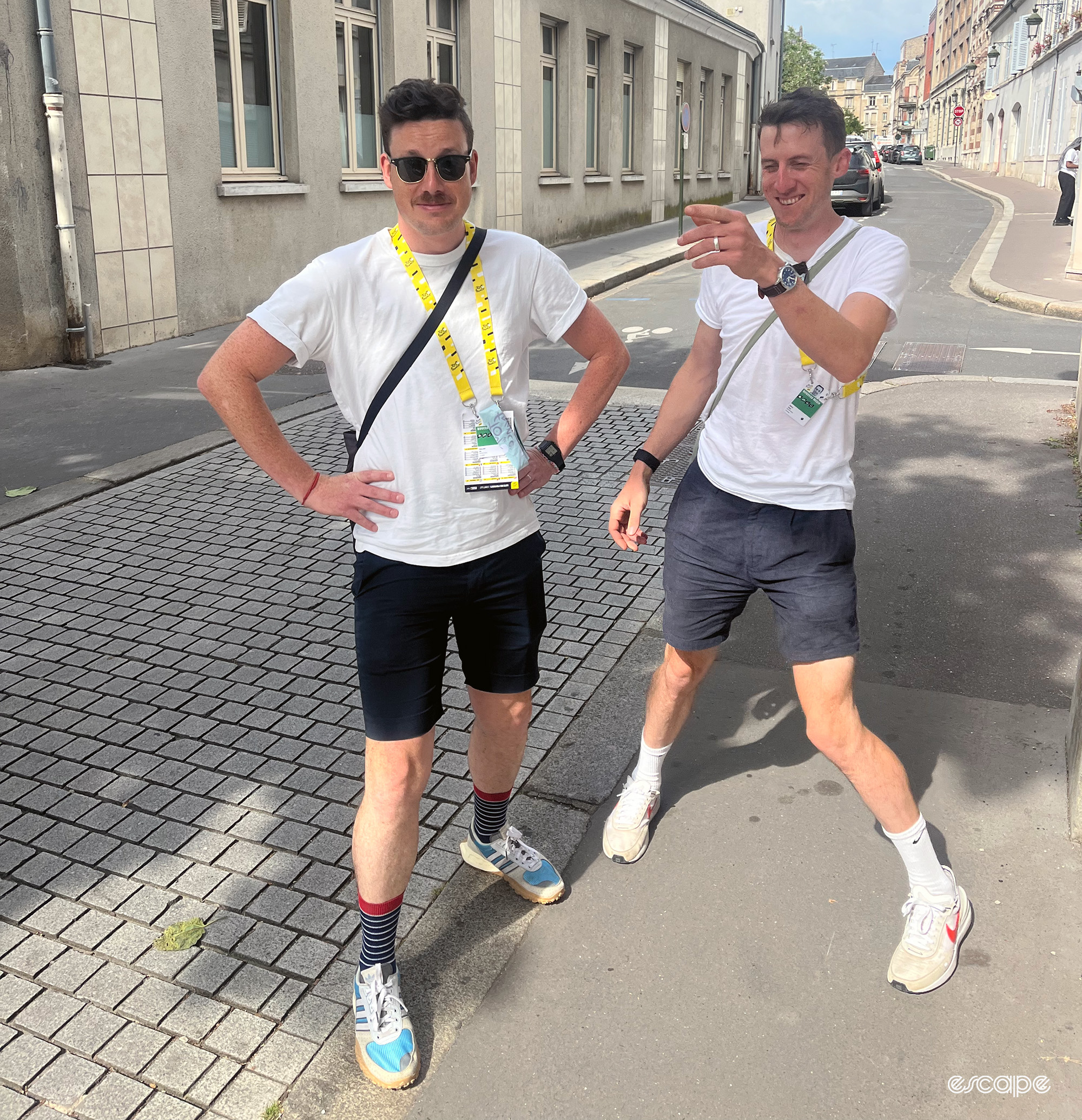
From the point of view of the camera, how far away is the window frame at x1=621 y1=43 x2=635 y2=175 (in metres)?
23.2

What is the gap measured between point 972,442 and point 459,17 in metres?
11.8

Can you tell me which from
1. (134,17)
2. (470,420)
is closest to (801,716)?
(470,420)

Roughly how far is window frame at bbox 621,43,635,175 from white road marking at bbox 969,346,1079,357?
13.8 meters

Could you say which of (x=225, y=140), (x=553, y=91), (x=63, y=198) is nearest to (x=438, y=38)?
(x=553, y=91)

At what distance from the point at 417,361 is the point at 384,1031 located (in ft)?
4.60

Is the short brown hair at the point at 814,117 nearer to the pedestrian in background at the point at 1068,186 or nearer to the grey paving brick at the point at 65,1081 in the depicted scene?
the grey paving brick at the point at 65,1081

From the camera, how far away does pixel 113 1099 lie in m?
2.29

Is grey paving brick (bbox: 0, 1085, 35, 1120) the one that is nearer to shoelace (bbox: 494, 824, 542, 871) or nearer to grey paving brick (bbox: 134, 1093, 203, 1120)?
grey paving brick (bbox: 134, 1093, 203, 1120)

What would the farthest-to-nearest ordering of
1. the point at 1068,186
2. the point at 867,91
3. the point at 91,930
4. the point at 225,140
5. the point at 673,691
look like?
the point at 867,91
the point at 1068,186
the point at 225,140
the point at 673,691
the point at 91,930

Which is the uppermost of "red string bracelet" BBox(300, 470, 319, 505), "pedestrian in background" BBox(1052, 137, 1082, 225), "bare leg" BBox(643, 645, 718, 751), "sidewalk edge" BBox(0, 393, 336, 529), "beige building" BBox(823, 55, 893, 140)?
"beige building" BBox(823, 55, 893, 140)

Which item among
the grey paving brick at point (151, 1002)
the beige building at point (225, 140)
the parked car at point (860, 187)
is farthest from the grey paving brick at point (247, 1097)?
the parked car at point (860, 187)

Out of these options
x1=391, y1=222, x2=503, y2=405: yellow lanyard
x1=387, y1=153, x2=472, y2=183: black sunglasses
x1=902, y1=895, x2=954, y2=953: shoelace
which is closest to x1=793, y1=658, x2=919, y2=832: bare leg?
x1=902, y1=895, x2=954, y2=953: shoelace

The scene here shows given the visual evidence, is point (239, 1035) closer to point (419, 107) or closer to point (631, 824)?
point (631, 824)

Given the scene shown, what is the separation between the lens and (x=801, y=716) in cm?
395
